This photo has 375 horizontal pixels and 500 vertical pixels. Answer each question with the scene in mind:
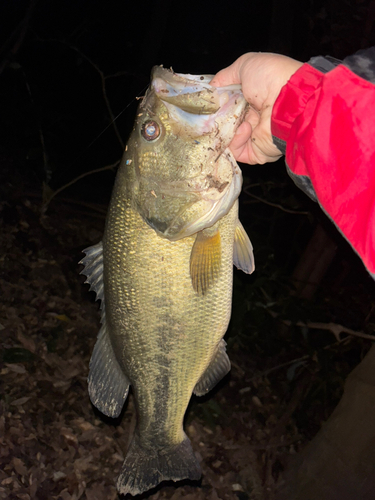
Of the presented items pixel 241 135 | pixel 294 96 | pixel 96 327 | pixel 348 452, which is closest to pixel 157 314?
pixel 241 135

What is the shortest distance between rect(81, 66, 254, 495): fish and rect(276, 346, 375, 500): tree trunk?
144cm

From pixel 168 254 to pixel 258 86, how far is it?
0.79 m

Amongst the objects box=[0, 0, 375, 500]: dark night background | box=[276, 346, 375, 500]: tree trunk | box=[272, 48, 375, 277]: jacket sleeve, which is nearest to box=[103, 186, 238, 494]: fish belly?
box=[272, 48, 375, 277]: jacket sleeve

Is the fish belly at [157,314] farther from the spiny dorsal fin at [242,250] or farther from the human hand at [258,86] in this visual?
the human hand at [258,86]

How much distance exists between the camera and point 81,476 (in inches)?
125

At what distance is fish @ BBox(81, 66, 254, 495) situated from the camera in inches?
61.5

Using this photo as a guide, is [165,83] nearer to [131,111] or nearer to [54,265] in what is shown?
[54,265]

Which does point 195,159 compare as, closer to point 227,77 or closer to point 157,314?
point 227,77

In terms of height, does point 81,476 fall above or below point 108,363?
below

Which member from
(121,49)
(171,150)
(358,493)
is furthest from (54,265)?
(121,49)

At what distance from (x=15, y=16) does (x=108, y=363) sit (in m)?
8.02

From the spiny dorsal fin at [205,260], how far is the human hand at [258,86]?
0.41 m

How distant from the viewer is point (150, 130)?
1594 millimetres

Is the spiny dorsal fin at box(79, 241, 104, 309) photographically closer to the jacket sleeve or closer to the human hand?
the human hand
